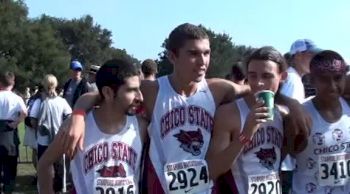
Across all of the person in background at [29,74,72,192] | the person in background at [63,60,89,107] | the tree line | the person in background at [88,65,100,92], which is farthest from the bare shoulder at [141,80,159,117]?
the tree line

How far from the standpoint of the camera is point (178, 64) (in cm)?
435

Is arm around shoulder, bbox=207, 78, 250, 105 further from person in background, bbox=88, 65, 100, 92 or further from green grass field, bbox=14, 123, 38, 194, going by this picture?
green grass field, bbox=14, 123, 38, 194

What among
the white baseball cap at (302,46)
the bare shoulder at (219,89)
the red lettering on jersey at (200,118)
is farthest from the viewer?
the white baseball cap at (302,46)

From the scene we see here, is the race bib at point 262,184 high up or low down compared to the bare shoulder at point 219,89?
down

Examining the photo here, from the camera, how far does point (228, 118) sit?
165 inches

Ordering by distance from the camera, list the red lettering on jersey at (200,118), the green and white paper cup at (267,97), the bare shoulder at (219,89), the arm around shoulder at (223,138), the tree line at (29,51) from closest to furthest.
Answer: the green and white paper cup at (267,97), the arm around shoulder at (223,138), the red lettering on jersey at (200,118), the bare shoulder at (219,89), the tree line at (29,51)

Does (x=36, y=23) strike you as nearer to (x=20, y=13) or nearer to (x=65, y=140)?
(x=20, y=13)

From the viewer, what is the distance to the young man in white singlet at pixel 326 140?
14.5 ft

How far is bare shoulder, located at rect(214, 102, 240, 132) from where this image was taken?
4.16m

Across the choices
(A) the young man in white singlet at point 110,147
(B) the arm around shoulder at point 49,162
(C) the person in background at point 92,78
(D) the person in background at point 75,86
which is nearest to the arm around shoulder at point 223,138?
(A) the young man in white singlet at point 110,147

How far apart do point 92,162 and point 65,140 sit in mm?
266

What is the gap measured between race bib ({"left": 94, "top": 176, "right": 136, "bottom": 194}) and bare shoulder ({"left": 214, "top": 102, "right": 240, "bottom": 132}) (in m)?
0.71

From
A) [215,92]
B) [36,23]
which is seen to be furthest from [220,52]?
[215,92]

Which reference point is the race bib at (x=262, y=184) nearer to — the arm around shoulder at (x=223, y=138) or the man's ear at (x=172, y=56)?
the arm around shoulder at (x=223, y=138)
